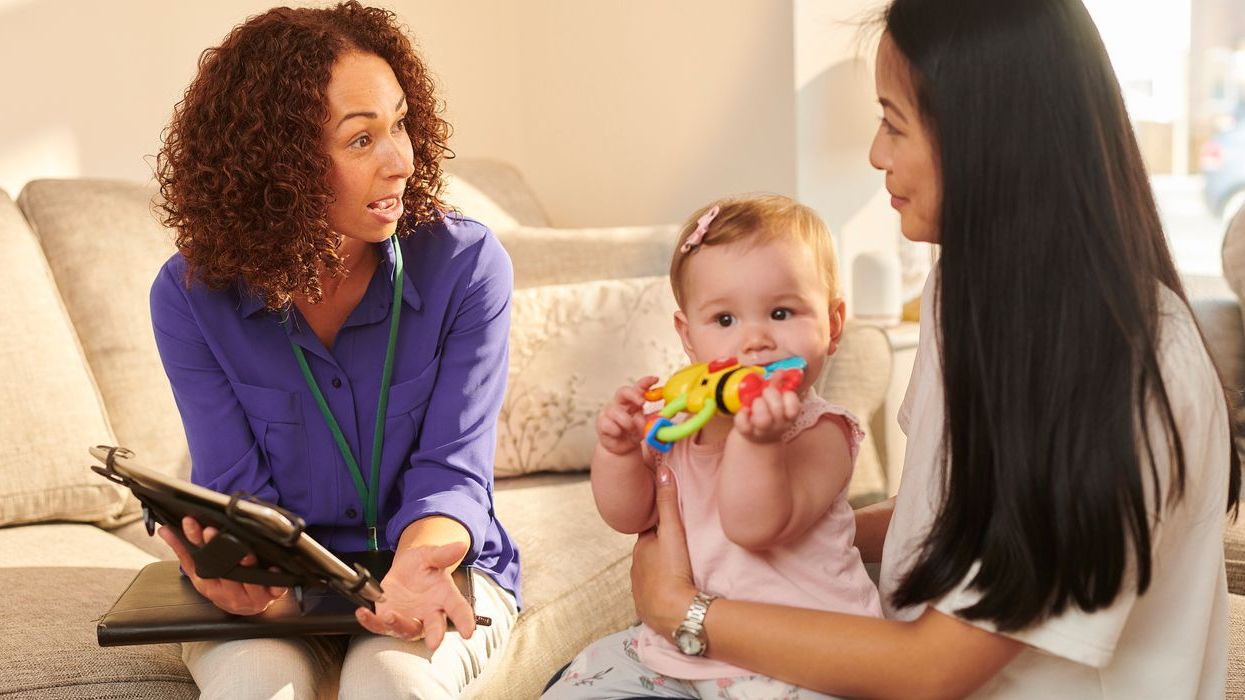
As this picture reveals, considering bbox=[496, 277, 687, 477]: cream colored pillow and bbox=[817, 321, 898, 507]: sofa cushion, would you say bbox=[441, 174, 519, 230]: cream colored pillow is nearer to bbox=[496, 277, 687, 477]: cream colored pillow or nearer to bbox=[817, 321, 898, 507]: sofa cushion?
bbox=[496, 277, 687, 477]: cream colored pillow

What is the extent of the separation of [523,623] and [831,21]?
2033mm

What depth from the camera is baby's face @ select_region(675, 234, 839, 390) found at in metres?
1.25

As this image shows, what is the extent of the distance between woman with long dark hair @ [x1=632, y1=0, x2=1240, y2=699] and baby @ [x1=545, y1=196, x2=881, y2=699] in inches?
5.9

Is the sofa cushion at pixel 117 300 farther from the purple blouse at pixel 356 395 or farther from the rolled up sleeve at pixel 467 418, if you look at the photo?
the rolled up sleeve at pixel 467 418

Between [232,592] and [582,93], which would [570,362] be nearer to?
[232,592]

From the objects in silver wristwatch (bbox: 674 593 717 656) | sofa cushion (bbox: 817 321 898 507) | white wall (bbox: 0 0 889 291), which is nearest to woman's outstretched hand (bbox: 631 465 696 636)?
silver wristwatch (bbox: 674 593 717 656)

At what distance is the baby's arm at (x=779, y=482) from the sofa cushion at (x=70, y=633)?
835 millimetres

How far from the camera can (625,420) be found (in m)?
1.25

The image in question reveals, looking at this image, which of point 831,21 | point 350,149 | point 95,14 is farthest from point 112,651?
point 831,21

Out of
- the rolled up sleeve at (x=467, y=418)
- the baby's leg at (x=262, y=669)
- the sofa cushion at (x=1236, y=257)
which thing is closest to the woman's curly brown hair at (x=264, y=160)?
the rolled up sleeve at (x=467, y=418)

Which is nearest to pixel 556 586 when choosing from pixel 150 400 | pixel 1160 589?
pixel 150 400

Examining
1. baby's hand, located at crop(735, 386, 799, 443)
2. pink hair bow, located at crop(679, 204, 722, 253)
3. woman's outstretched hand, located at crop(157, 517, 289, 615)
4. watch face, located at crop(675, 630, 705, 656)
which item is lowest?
woman's outstretched hand, located at crop(157, 517, 289, 615)

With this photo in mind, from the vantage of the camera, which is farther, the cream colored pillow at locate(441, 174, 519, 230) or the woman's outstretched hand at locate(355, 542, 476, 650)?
the cream colored pillow at locate(441, 174, 519, 230)

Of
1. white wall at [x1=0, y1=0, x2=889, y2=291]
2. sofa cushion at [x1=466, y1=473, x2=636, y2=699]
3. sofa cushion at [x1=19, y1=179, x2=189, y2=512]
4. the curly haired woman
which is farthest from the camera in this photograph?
white wall at [x1=0, y1=0, x2=889, y2=291]
